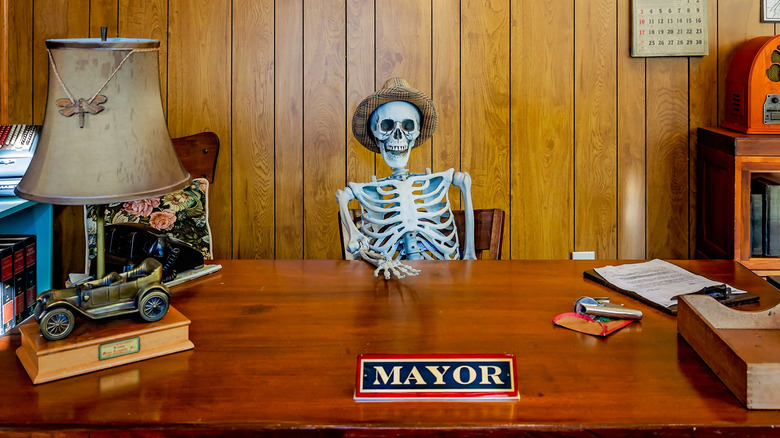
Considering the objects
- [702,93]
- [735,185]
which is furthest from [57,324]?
[702,93]

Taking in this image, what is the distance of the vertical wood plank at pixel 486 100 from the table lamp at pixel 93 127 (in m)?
2.51

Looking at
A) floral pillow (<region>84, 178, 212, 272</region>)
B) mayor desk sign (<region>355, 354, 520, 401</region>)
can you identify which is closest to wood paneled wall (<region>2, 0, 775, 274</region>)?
floral pillow (<region>84, 178, 212, 272</region>)

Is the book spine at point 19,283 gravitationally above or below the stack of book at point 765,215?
below

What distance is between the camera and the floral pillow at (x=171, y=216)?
135 inches

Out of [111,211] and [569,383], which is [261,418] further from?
[111,211]

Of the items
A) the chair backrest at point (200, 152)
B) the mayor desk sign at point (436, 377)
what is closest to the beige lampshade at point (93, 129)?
the mayor desk sign at point (436, 377)

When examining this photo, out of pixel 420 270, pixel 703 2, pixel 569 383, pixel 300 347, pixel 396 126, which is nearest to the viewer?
pixel 569 383

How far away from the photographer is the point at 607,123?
12.7 feet

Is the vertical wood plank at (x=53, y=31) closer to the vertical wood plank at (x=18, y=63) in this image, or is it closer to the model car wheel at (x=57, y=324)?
the vertical wood plank at (x=18, y=63)

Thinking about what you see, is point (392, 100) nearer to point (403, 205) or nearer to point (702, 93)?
point (403, 205)

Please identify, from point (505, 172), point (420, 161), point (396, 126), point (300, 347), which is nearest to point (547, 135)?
point (505, 172)

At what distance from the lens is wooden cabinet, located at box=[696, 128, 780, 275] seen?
11.0 feet

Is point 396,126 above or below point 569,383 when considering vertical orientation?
above

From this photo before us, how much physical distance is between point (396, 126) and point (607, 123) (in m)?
1.38
